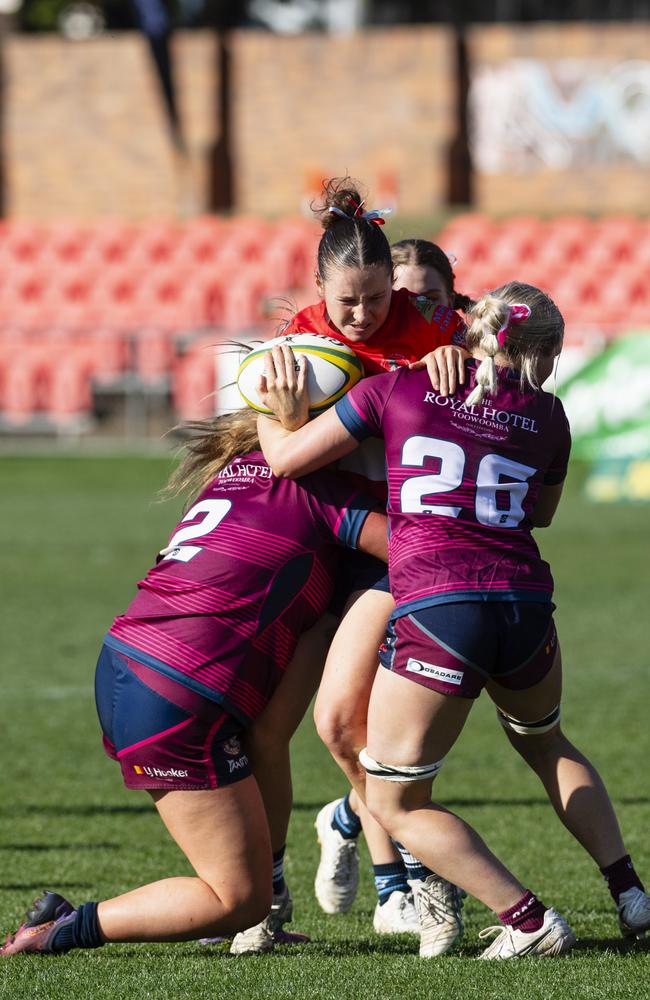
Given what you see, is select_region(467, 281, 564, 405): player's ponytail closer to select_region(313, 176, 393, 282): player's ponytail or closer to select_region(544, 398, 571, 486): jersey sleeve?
select_region(544, 398, 571, 486): jersey sleeve

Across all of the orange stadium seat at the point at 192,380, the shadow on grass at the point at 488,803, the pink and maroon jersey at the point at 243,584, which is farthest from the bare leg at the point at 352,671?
the orange stadium seat at the point at 192,380

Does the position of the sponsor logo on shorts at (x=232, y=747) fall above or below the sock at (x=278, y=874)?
above

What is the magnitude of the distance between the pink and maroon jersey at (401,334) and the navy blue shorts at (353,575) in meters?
0.51

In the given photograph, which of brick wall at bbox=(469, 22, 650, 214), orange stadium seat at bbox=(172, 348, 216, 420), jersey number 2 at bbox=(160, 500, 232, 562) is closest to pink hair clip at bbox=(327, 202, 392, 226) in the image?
jersey number 2 at bbox=(160, 500, 232, 562)

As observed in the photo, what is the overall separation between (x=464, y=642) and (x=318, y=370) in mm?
804

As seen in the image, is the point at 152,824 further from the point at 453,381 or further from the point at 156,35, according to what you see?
the point at 156,35

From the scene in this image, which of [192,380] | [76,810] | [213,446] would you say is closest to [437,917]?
[213,446]

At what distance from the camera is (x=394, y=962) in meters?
4.05

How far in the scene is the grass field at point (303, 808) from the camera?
Result: 151 inches

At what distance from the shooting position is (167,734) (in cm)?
383

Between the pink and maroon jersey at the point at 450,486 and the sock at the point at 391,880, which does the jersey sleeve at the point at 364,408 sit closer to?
the pink and maroon jersey at the point at 450,486

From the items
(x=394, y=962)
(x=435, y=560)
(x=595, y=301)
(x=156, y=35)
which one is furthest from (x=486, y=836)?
(x=156, y=35)

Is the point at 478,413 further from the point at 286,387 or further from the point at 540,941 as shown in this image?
the point at 540,941

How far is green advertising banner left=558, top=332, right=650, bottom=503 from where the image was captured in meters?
15.8
